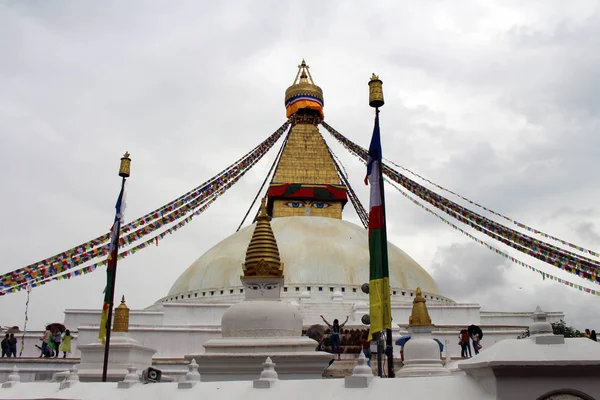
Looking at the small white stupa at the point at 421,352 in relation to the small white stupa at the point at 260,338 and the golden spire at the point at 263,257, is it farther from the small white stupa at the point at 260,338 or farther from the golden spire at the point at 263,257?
the golden spire at the point at 263,257

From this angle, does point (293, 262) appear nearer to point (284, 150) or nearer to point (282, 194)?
point (282, 194)

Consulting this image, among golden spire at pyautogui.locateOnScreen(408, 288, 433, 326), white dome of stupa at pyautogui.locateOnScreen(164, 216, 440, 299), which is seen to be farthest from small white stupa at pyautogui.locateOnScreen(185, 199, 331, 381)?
white dome of stupa at pyautogui.locateOnScreen(164, 216, 440, 299)

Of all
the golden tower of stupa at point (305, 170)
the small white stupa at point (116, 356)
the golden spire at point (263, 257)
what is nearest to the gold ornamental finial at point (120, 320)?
the small white stupa at point (116, 356)

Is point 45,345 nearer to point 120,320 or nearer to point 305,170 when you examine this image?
point 120,320

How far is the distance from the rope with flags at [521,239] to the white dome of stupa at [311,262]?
4592 millimetres

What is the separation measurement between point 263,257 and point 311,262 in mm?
11323

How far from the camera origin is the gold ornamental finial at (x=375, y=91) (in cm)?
849

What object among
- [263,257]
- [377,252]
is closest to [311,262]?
[263,257]

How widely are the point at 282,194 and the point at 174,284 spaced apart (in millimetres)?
6353

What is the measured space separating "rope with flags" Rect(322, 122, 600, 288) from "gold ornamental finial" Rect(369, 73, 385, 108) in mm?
7363

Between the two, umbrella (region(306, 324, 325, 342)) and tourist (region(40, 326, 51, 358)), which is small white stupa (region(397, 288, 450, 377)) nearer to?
umbrella (region(306, 324, 325, 342))

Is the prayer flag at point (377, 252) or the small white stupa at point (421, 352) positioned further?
the small white stupa at point (421, 352)

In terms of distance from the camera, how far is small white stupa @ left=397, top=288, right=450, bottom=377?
904 cm

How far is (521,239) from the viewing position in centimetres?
1425
